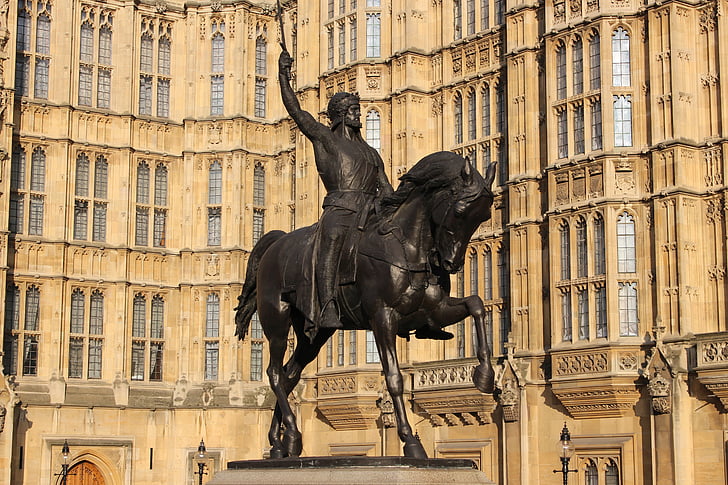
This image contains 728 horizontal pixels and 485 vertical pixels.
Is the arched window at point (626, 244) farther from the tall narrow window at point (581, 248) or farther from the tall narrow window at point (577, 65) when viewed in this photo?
the tall narrow window at point (577, 65)

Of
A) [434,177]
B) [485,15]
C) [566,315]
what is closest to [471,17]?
[485,15]

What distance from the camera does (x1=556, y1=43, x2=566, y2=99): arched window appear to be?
102ft

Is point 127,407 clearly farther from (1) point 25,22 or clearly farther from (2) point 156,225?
(1) point 25,22

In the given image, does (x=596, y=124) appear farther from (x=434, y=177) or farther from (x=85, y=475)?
(x=85, y=475)

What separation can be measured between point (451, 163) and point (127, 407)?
2954 centimetres

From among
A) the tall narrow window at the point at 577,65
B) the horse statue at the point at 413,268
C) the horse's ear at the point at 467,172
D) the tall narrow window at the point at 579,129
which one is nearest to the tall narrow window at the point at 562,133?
the tall narrow window at the point at 579,129

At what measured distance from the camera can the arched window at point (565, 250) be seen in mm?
30359

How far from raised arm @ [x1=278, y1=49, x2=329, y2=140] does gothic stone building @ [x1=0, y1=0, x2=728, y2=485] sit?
16076mm

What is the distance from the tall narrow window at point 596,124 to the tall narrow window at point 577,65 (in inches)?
26.0

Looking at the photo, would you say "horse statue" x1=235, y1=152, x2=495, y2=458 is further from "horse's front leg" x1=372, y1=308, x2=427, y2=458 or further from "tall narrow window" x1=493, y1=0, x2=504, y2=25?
"tall narrow window" x1=493, y1=0, x2=504, y2=25

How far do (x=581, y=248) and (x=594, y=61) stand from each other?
4.63m

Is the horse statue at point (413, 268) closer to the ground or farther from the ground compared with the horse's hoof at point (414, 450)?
farther from the ground

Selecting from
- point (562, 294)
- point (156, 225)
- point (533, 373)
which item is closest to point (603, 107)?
point (562, 294)

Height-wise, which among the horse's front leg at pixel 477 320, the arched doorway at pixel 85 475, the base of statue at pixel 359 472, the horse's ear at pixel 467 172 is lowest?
the arched doorway at pixel 85 475
